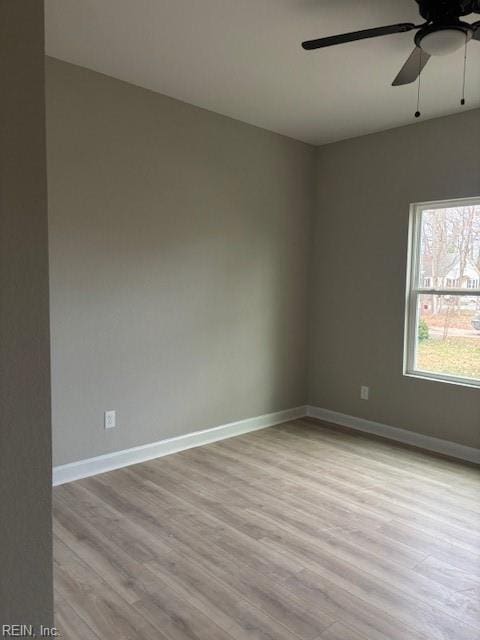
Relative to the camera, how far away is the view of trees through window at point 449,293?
12.3ft

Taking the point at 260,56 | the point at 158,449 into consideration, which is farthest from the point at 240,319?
the point at 260,56

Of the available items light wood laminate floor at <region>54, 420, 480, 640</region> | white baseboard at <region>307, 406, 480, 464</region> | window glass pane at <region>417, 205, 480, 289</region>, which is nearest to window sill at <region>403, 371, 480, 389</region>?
white baseboard at <region>307, 406, 480, 464</region>

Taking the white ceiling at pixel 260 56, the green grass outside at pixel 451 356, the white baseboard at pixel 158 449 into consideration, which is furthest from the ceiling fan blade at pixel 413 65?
the white baseboard at pixel 158 449

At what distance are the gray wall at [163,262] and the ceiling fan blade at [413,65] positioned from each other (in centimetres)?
174

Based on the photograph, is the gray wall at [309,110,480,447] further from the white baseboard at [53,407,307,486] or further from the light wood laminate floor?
the white baseboard at [53,407,307,486]

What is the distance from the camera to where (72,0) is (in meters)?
2.30

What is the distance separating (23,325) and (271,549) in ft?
6.00

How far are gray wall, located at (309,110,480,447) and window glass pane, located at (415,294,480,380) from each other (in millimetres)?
154

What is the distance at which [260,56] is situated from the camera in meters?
2.84

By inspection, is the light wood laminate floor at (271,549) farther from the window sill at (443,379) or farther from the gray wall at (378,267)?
the window sill at (443,379)

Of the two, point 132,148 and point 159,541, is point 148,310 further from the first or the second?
point 159,541

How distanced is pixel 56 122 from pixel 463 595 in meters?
3.38

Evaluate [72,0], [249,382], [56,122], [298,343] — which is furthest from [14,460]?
[298,343]

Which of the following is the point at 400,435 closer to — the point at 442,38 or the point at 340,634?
the point at 340,634
